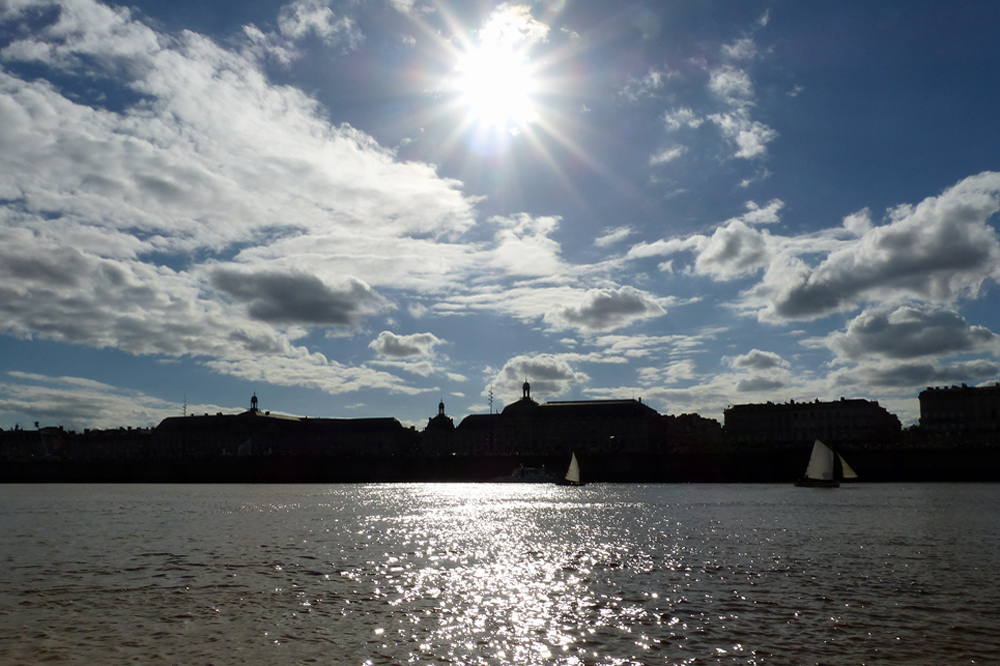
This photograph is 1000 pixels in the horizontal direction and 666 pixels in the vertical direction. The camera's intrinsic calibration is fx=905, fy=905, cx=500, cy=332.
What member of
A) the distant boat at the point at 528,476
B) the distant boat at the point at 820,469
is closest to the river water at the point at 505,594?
the distant boat at the point at 820,469

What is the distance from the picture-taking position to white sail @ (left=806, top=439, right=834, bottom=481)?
111 metres

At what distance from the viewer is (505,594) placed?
27.1 meters

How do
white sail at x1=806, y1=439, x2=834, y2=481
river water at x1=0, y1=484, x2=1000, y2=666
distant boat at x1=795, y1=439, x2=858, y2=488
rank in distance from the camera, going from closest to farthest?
river water at x1=0, y1=484, x2=1000, y2=666, distant boat at x1=795, y1=439, x2=858, y2=488, white sail at x1=806, y1=439, x2=834, y2=481

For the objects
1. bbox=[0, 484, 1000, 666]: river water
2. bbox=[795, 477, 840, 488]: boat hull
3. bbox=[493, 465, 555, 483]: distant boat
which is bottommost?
bbox=[0, 484, 1000, 666]: river water

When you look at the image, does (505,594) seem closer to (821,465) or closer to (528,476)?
(821,465)

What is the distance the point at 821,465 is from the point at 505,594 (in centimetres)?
9456

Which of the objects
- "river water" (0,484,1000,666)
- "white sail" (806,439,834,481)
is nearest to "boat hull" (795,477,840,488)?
"white sail" (806,439,834,481)

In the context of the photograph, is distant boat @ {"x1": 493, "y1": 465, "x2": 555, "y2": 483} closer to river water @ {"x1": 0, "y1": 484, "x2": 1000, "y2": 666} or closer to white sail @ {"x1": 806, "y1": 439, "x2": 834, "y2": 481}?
white sail @ {"x1": 806, "y1": 439, "x2": 834, "y2": 481}

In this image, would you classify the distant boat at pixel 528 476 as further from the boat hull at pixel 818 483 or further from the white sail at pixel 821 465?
the white sail at pixel 821 465

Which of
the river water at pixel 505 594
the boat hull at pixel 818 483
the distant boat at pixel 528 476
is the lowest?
the river water at pixel 505 594

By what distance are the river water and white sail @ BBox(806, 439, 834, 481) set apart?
191ft

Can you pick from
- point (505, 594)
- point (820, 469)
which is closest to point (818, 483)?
point (820, 469)

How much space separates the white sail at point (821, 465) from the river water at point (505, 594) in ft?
191

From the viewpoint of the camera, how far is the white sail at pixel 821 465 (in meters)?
111
